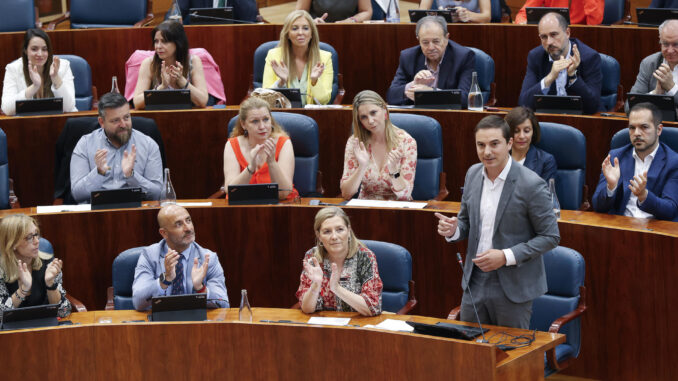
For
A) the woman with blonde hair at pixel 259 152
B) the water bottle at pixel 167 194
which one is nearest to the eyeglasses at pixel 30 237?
the water bottle at pixel 167 194

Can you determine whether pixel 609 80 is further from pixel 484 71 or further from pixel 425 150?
pixel 425 150

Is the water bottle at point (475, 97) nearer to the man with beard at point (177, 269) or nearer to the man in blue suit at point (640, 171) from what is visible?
the man in blue suit at point (640, 171)

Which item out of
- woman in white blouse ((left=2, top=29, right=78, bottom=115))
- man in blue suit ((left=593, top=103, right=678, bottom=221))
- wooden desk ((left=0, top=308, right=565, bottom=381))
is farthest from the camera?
woman in white blouse ((left=2, top=29, right=78, bottom=115))

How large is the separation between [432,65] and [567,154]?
93 centimetres

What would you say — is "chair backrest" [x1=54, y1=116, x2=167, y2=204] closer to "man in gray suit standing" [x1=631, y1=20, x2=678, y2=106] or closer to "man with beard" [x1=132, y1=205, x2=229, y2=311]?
"man with beard" [x1=132, y1=205, x2=229, y2=311]

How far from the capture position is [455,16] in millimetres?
4949

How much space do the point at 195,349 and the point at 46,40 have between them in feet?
6.67

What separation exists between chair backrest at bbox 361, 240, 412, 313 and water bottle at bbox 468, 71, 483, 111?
43.7 inches

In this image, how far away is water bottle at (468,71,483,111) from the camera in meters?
4.07

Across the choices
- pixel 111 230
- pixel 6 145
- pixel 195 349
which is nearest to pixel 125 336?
pixel 195 349

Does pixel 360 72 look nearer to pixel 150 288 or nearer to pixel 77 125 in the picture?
pixel 77 125

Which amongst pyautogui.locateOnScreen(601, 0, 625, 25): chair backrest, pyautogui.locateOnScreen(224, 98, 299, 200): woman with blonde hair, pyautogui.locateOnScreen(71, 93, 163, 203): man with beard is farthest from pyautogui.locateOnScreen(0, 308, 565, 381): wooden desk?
pyautogui.locateOnScreen(601, 0, 625, 25): chair backrest

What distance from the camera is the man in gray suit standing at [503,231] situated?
271 centimetres

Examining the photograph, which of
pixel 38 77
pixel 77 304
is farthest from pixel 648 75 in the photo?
pixel 38 77
